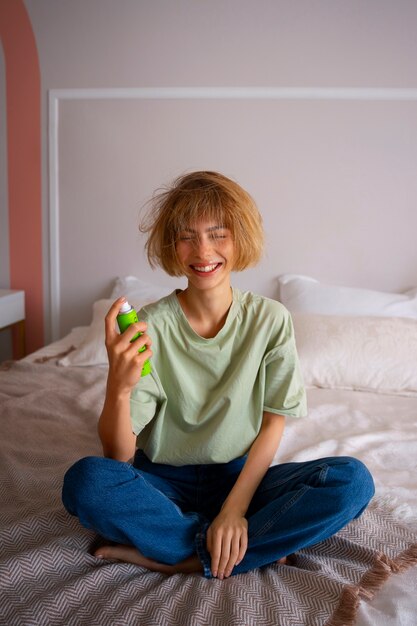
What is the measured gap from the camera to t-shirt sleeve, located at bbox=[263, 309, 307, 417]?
4.45 ft

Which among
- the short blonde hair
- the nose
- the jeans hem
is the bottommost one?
the jeans hem

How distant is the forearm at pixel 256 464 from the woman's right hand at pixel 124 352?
300mm

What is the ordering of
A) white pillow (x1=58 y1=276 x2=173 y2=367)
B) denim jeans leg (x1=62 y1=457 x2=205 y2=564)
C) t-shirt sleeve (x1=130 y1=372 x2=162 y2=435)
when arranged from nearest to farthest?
denim jeans leg (x1=62 y1=457 x2=205 y2=564) → t-shirt sleeve (x1=130 y1=372 x2=162 y2=435) → white pillow (x1=58 y1=276 x2=173 y2=367)

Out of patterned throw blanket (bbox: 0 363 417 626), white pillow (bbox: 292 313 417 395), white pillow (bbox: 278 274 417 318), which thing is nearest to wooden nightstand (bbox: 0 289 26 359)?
white pillow (bbox: 278 274 417 318)

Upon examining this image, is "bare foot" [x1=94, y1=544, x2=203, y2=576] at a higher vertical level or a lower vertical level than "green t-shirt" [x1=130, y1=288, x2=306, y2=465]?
lower

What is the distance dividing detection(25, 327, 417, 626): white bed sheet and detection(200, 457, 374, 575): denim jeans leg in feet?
0.48

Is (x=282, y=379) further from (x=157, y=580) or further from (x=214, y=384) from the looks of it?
(x=157, y=580)

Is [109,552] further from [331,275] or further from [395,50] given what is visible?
[395,50]

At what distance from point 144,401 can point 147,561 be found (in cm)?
30

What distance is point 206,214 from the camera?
130 cm

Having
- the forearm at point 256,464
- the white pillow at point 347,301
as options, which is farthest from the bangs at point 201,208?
the white pillow at point 347,301

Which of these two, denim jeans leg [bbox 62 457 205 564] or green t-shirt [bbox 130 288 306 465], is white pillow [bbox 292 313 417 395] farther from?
denim jeans leg [bbox 62 457 205 564]

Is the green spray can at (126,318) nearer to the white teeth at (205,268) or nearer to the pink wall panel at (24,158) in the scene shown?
the white teeth at (205,268)

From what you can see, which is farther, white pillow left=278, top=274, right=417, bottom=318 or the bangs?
white pillow left=278, top=274, right=417, bottom=318
